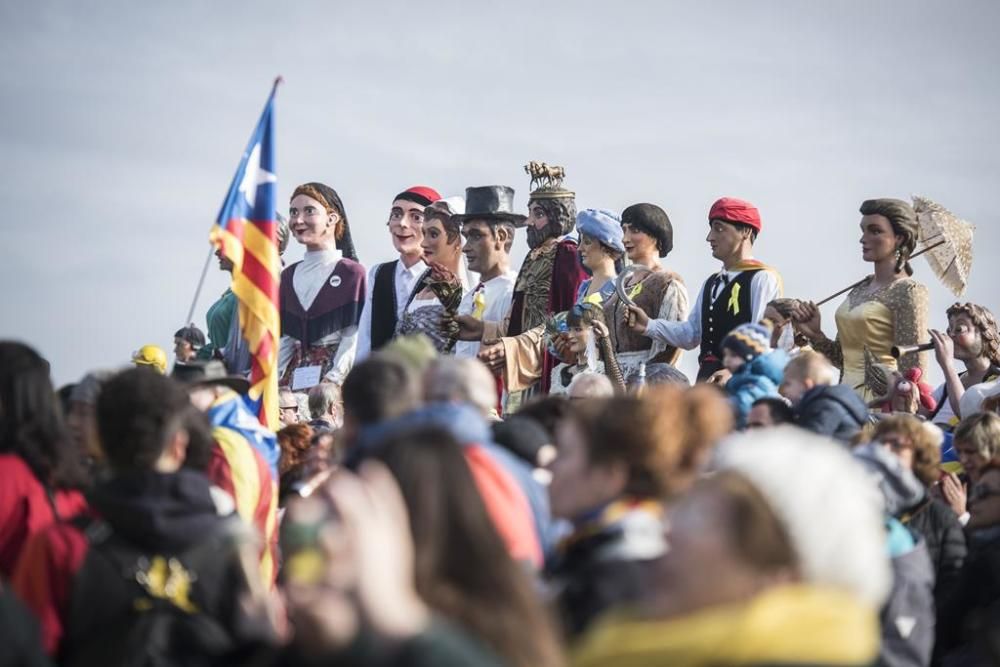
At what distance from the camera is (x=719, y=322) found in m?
10.0

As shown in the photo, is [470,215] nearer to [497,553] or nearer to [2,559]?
[2,559]

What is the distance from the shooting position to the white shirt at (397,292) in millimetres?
11711

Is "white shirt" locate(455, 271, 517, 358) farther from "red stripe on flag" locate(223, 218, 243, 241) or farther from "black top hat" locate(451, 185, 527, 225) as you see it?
"red stripe on flag" locate(223, 218, 243, 241)

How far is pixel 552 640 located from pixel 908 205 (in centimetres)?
734

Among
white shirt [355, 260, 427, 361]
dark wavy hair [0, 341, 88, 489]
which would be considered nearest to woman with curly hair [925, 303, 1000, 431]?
white shirt [355, 260, 427, 361]

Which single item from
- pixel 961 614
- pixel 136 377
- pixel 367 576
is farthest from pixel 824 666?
pixel 961 614

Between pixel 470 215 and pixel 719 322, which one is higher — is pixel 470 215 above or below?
above

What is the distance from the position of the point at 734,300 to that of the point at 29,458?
5716 mm

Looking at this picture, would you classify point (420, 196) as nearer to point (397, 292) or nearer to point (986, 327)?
point (397, 292)

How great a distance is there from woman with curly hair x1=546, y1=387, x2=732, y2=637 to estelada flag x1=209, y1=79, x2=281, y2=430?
15.3ft

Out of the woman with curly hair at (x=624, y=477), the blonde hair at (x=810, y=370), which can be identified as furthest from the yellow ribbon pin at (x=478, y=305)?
the woman with curly hair at (x=624, y=477)

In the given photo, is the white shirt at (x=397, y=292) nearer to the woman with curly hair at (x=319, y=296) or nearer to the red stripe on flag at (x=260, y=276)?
the woman with curly hair at (x=319, y=296)

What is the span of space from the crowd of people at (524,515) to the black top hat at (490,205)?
5.35 feet

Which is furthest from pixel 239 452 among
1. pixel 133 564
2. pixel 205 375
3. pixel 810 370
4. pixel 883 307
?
pixel 883 307
